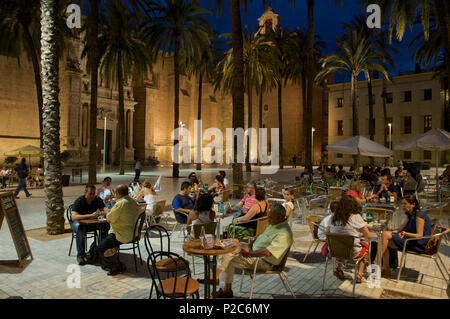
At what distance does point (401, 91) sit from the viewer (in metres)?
46.9

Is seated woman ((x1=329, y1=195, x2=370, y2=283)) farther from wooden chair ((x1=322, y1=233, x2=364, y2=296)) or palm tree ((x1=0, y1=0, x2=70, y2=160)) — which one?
palm tree ((x1=0, y1=0, x2=70, y2=160))

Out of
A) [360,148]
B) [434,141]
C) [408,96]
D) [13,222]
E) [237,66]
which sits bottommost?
[13,222]

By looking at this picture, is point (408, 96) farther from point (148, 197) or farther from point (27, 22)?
point (148, 197)

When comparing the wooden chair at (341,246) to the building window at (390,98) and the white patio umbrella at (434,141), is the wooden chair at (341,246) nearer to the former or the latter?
the white patio umbrella at (434,141)

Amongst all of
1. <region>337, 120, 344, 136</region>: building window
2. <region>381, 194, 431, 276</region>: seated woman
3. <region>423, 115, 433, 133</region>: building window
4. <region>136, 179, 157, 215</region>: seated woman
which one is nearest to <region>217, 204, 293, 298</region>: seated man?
<region>381, 194, 431, 276</region>: seated woman

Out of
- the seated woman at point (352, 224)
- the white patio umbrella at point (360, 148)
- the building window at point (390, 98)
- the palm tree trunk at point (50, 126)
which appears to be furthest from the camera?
the building window at point (390, 98)

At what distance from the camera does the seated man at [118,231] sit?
210 inches

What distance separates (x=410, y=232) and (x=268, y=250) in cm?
251

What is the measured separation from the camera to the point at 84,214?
6.17m

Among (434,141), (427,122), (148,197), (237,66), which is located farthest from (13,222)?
(427,122)

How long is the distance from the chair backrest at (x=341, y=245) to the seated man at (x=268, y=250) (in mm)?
792

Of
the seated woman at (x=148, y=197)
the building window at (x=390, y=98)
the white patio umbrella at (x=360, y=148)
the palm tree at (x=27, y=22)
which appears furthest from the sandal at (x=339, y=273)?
the building window at (x=390, y=98)

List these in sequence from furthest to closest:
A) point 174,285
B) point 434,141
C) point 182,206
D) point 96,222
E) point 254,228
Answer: point 434,141, point 182,206, point 254,228, point 96,222, point 174,285
